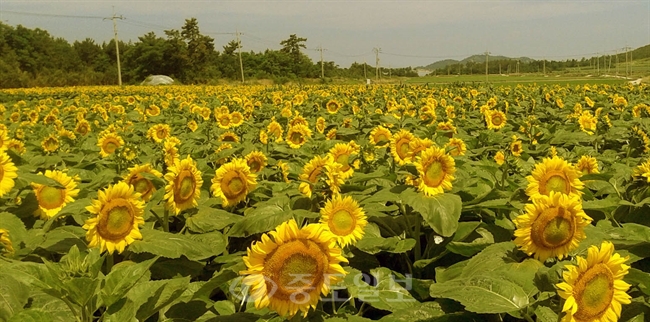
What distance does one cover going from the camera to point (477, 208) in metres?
2.81

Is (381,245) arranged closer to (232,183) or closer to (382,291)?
(382,291)

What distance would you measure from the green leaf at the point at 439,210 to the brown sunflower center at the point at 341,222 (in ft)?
1.17

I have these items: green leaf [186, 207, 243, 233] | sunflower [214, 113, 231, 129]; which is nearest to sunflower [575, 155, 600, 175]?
green leaf [186, 207, 243, 233]

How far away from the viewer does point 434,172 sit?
2.80 m

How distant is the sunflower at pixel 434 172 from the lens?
2.77 metres

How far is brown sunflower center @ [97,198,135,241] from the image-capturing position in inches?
91.0

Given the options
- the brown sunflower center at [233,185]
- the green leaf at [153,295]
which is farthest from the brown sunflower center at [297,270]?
the brown sunflower center at [233,185]

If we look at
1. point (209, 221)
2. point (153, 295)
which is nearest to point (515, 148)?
point (209, 221)

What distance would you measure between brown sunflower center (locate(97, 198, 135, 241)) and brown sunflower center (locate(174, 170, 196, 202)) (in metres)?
0.47

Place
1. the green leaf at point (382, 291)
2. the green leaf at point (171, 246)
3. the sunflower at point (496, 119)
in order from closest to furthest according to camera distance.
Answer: the green leaf at point (382, 291) < the green leaf at point (171, 246) < the sunflower at point (496, 119)

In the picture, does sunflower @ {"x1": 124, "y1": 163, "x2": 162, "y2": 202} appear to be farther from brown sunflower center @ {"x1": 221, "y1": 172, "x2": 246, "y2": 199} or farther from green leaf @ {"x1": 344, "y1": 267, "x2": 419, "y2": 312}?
green leaf @ {"x1": 344, "y1": 267, "x2": 419, "y2": 312}

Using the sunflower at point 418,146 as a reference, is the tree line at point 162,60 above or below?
above

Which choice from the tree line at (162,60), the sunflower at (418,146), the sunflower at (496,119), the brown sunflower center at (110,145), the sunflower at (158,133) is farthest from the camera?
the tree line at (162,60)

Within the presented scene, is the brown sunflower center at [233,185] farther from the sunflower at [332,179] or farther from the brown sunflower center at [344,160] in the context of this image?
the brown sunflower center at [344,160]
